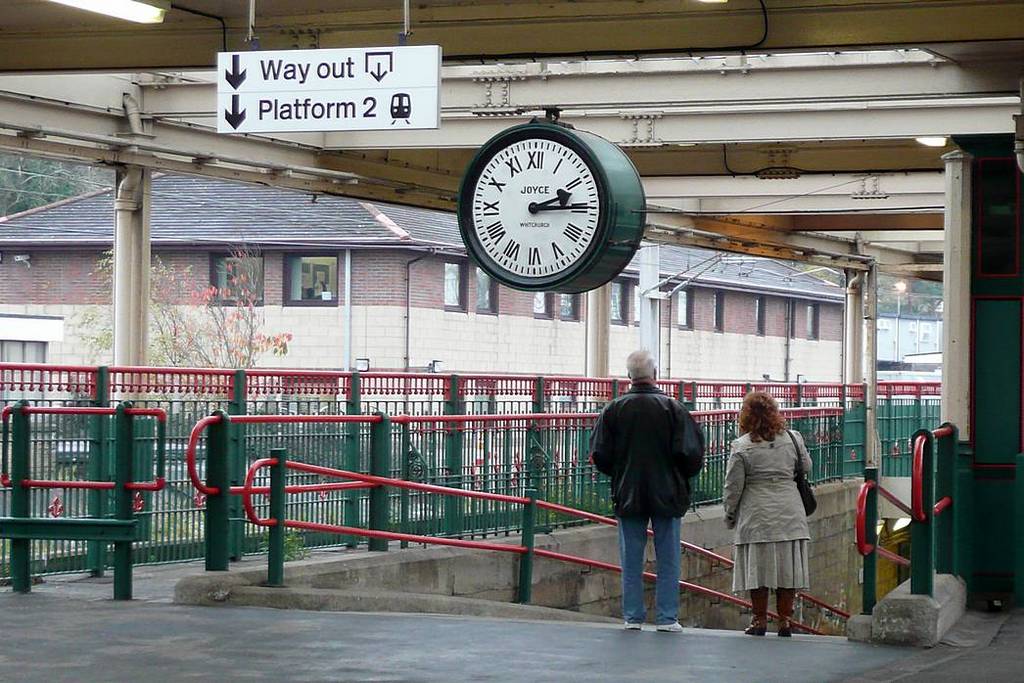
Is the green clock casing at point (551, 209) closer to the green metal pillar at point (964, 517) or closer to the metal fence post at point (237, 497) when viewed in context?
the metal fence post at point (237, 497)

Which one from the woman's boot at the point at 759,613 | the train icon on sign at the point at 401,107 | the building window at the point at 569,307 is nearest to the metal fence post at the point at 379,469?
the woman's boot at the point at 759,613

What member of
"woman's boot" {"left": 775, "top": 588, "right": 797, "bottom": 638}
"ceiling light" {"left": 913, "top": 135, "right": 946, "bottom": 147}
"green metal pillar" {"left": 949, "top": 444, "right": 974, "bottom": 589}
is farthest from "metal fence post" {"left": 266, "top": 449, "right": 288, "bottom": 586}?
"ceiling light" {"left": 913, "top": 135, "right": 946, "bottom": 147}

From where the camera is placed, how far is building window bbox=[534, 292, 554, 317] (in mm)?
50562

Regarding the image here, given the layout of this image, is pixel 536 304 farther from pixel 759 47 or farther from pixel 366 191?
pixel 759 47

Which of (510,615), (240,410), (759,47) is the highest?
(759,47)

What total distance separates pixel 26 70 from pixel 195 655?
22.9ft

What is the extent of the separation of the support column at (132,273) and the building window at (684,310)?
37.0m

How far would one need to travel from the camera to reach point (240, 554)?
12.7 metres

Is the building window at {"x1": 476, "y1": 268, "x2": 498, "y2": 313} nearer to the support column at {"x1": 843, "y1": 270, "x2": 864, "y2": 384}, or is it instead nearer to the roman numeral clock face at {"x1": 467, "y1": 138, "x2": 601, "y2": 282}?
the support column at {"x1": 843, "y1": 270, "x2": 864, "y2": 384}

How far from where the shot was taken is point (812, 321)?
216ft

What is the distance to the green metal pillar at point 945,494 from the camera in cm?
1152

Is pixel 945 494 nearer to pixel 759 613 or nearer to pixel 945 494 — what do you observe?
pixel 945 494

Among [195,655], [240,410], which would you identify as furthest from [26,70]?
[195,655]

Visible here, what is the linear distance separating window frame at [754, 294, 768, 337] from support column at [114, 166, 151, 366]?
4224 centimetres
